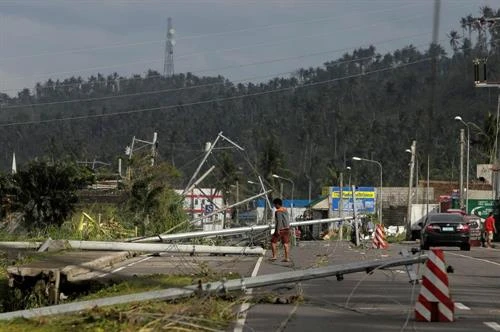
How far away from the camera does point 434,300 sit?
41.2 ft

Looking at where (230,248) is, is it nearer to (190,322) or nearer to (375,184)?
(190,322)

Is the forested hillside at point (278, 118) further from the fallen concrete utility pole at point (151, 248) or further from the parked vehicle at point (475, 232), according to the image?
the fallen concrete utility pole at point (151, 248)

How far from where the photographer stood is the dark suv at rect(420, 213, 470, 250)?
3628cm

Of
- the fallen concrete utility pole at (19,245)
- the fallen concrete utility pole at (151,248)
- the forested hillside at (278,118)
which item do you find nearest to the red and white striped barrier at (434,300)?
the fallen concrete utility pole at (151,248)

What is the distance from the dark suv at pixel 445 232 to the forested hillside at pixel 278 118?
71.3 m

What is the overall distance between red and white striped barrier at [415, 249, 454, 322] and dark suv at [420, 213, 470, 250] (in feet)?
78.8

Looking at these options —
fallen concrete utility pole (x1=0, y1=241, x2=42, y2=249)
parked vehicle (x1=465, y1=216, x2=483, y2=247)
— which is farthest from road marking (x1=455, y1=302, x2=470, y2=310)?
parked vehicle (x1=465, y1=216, x2=483, y2=247)

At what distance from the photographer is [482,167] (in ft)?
311

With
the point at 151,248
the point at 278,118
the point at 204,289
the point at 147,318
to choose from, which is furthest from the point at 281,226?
the point at 278,118

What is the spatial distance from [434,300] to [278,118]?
152 meters

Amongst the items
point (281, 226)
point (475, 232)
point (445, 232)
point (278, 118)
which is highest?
point (278, 118)

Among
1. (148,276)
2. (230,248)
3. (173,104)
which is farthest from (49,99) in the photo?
(148,276)

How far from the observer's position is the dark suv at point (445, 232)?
36.3 meters

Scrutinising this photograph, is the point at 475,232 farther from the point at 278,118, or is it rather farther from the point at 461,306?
the point at 278,118
